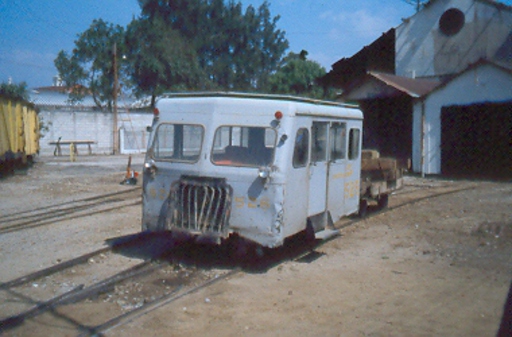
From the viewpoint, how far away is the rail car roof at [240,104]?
7395mm

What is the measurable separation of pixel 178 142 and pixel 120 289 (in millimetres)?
→ 2427

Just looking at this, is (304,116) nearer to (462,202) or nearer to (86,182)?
(462,202)

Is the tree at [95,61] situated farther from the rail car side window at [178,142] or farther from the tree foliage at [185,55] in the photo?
the rail car side window at [178,142]

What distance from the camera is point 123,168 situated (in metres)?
24.1

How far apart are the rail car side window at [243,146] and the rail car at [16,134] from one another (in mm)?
13753

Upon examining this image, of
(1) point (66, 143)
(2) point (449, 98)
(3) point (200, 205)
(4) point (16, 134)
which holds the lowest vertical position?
(3) point (200, 205)

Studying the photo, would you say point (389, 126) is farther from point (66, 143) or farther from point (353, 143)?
point (66, 143)

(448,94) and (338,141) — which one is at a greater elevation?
(448,94)

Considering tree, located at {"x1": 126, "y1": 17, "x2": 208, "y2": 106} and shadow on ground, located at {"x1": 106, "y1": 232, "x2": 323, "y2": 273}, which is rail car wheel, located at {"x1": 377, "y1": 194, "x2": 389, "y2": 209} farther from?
tree, located at {"x1": 126, "y1": 17, "x2": 208, "y2": 106}

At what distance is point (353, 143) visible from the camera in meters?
9.73

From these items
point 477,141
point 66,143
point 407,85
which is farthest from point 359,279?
point 66,143

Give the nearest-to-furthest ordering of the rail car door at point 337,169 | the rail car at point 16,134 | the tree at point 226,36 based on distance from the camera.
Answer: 1. the rail car door at point 337,169
2. the rail car at point 16,134
3. the tree at point 226,36

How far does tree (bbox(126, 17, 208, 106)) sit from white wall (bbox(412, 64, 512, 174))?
99.2ft

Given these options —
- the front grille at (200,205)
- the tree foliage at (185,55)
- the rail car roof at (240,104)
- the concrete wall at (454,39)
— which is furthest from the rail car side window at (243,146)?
the tree foliage at (185,55)
